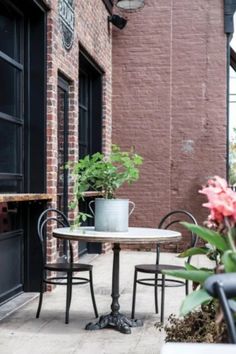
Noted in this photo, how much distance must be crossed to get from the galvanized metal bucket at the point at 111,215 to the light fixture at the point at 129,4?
14.0 ft

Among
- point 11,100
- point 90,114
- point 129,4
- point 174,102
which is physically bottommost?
point 11,100

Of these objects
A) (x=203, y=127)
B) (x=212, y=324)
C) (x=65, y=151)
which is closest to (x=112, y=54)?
(x=203, y=127)

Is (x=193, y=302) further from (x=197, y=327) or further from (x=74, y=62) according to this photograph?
(x=74, y=62)

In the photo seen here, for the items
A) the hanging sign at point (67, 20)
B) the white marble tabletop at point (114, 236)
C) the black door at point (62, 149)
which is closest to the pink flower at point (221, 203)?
the white marble tabletop at point (114, 236)

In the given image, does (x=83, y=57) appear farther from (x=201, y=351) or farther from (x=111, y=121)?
(x=201, y=351)

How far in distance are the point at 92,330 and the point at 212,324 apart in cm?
139

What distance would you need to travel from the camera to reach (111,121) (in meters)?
7.85

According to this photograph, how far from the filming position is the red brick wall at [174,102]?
25.5 feet

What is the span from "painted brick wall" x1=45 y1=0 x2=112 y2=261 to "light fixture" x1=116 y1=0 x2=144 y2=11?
21 cm

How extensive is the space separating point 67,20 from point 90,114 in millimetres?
2132

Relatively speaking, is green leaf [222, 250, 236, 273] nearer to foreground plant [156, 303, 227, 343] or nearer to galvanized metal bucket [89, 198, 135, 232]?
foreground plant [156, 303, 227, 343]

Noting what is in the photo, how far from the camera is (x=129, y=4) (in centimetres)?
721

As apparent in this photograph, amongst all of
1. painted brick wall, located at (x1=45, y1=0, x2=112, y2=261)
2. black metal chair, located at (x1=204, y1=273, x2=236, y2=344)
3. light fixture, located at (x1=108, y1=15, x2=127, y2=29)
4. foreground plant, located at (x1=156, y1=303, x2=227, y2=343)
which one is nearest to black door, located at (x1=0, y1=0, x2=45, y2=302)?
painted brick wall, located at (x1=45, y1=0, x2=112, y2=261)

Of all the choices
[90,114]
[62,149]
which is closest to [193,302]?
[62,149]
